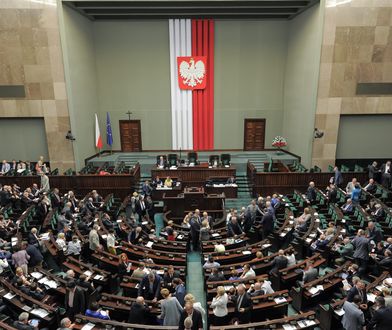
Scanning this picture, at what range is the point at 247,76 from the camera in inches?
727

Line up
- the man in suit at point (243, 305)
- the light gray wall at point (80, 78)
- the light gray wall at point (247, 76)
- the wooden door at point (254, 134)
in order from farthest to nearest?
the wooden door at point (254, 134), the light gray wall at point (247, 76), the light gray wall at point (80, 78), the man in suit at point (243, 305)

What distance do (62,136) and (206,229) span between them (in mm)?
9695

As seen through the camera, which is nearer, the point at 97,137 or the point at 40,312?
the point at 40,312

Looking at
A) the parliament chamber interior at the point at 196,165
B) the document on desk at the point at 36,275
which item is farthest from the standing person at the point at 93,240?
the document on desk at the point at 36,275

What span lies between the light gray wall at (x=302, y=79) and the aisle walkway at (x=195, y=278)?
28.8ft

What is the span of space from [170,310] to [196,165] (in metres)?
9.55

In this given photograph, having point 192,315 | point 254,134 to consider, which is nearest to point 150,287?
point 192,315

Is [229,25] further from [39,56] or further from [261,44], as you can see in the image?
[39,56]

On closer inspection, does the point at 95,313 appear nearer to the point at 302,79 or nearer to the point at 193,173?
the point at 193,173

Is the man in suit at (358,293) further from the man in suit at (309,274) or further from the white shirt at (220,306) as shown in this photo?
the white shirt at (220,306)

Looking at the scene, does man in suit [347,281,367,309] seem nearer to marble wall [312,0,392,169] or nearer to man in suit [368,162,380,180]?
man in suit [368,162,380,180]

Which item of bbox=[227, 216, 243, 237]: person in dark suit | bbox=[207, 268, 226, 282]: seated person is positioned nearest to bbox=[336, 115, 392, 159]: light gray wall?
bbox=[227, 216, 243, 237]: person in dark suit

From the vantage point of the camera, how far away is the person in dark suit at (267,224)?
31.4 ft

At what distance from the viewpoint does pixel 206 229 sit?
9.39m
